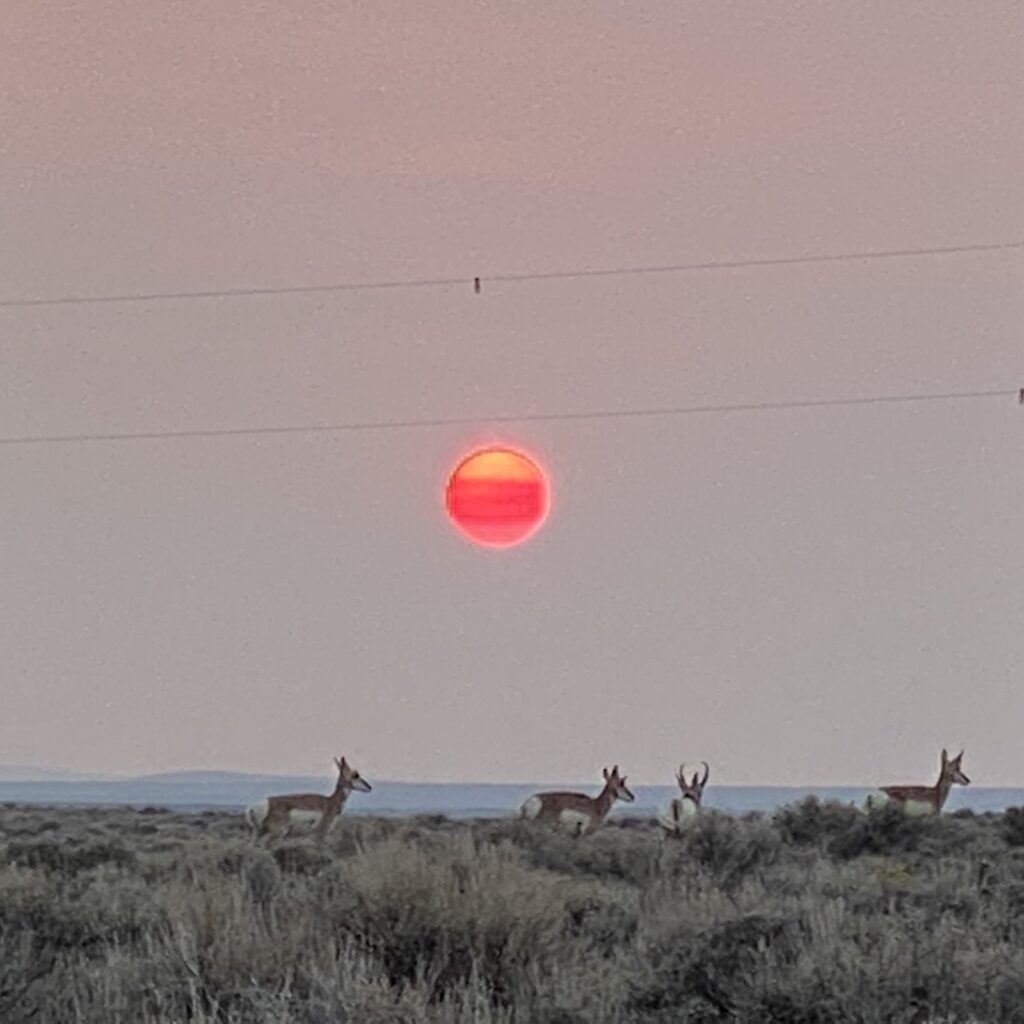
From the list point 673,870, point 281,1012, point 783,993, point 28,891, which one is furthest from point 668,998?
point 673,870

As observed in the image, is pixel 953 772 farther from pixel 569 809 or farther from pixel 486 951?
pixel 486 951

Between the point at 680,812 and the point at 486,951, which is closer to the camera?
the point at 486,951

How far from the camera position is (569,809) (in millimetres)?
29688

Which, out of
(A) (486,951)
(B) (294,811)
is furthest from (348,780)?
(A) (486,951)

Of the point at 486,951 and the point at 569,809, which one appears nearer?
the point at 486,951

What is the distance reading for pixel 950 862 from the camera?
67.3ft

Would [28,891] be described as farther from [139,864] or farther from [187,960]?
[139,864]

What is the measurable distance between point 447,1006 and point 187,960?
56.5 inches

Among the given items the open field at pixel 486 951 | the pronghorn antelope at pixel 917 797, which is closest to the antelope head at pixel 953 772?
the pronghorn antelope at pixel 917 797

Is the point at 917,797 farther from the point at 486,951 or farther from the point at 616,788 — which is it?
the point at 486,951

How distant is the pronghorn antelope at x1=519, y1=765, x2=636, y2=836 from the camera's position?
28922mm

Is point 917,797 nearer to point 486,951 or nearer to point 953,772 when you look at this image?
Result: point 953,772

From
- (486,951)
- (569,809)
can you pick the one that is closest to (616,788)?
(569,809)

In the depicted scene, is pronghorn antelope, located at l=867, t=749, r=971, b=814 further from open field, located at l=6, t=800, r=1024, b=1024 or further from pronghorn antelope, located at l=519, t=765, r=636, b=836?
open field, located at l=6, t=800, r=1024, b=1024
